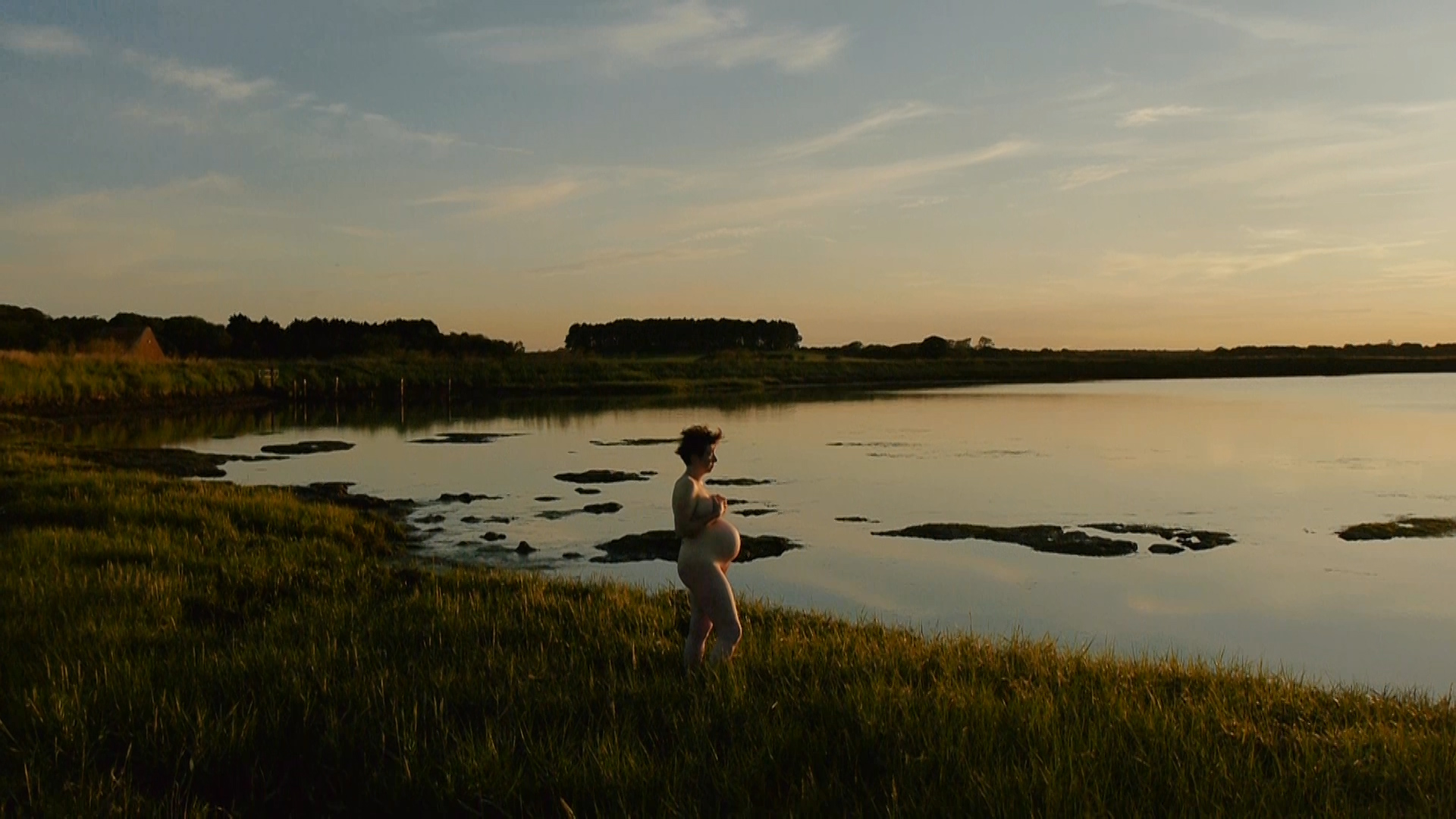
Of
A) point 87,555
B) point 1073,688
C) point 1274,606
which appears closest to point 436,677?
point 1073,688

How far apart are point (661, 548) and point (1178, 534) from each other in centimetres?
947

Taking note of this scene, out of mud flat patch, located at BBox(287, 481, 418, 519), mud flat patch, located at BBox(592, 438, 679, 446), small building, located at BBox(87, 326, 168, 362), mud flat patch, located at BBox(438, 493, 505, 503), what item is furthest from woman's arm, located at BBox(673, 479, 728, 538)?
small building, located at BBox(87, 326, 168, 362)

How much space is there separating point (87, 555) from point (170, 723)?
266 inches

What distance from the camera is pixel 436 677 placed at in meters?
6.62

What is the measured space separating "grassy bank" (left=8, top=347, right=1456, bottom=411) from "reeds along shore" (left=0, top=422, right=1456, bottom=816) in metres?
44.4

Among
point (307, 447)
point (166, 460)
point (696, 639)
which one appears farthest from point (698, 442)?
point (307, 447)

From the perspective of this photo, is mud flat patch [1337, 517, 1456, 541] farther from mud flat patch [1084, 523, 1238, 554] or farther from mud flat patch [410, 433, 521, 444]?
mud flat patch [410, 433, 521, 444]

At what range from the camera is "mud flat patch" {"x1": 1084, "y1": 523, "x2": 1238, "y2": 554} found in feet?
60.7

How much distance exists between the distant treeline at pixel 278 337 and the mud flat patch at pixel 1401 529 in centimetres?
8136

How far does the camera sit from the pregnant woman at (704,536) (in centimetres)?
624

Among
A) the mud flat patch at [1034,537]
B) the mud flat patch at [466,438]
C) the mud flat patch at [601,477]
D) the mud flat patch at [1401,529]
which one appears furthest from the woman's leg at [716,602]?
the mud flat patch at [466,438]

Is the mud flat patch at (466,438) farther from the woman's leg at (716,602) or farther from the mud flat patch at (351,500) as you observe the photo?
the woman's leg at (716,602)

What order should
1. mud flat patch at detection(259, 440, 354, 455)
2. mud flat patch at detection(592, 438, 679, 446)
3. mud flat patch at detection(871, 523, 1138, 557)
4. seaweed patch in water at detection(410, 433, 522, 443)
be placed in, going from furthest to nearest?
1. seaweed patch in water at detection(410, 433, 522, 443)
2. mud flat patch at detection(592, 438, 679, 446)
3. mud flat patch at detection(259, 440, 354, 455)
4. mud flat patch at detection(871, 523, 1138, 557)

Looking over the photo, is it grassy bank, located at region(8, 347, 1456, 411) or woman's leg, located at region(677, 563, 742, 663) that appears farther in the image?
grassy bank, located at region(8, 347, 1456, 411)
